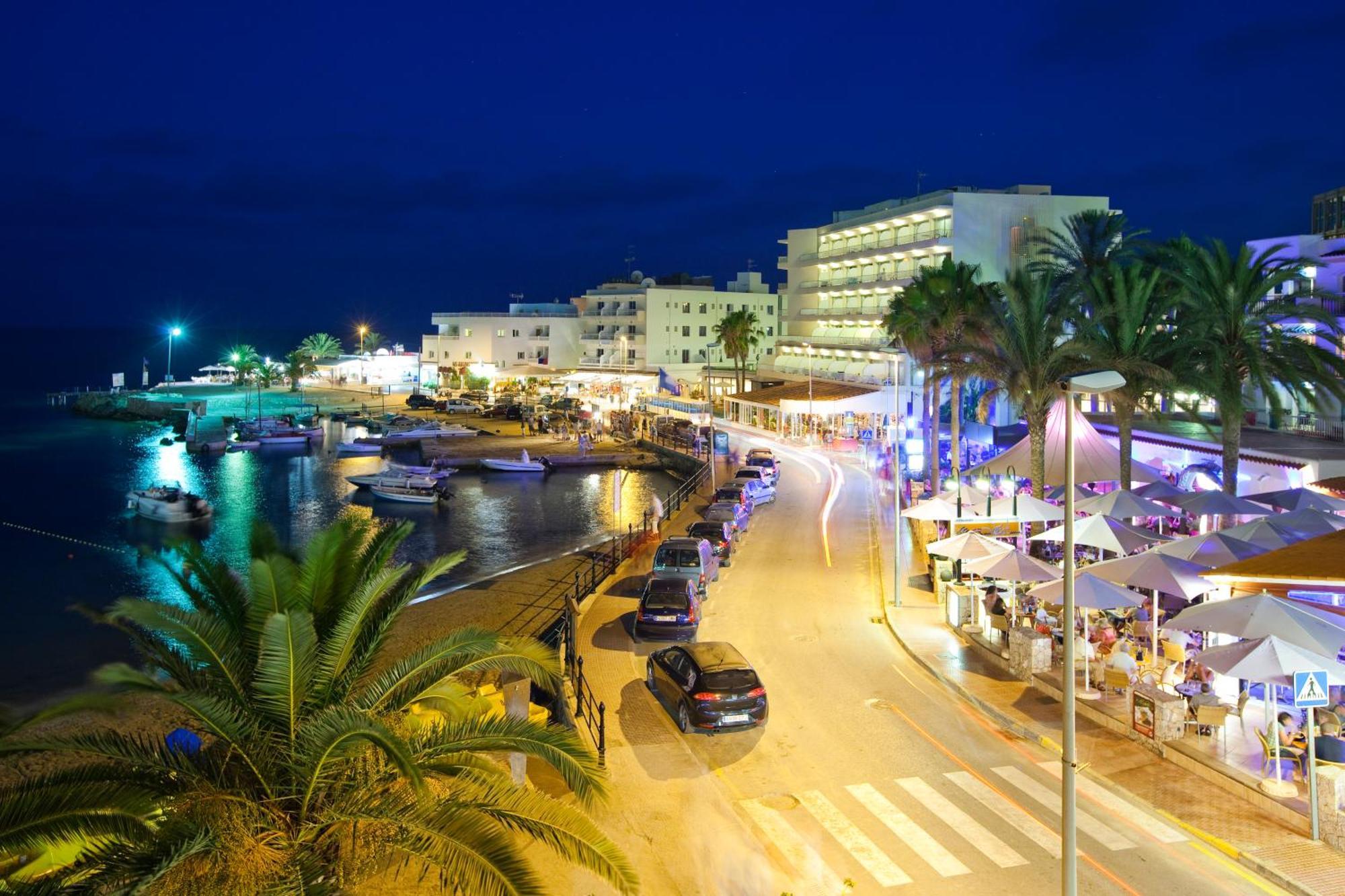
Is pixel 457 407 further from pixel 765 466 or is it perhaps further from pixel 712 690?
pixel 712 690

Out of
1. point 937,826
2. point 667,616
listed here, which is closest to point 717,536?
point 667,616

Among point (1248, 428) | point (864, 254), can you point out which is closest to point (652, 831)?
point (1248, 428)

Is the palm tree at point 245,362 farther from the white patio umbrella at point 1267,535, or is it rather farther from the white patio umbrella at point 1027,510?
the white patio umbrella at point 1267,535

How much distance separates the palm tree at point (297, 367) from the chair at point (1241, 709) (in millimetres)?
132301

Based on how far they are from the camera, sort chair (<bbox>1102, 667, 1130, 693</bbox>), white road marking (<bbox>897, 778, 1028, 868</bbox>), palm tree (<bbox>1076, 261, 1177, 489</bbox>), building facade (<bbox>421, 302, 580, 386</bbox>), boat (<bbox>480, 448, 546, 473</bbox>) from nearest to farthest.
Result: white road marking (<bbox>897, 778, 1028, 868</bbox>)
chair (<bbox>1102, 667, 1130, 693</bbox>)
palm tree (<bbox>1076, 261, 1177, 489</bbox>)
boat (<bbox>480, 448, 546, 473</bbox>)
building facade (<bbox>421, 302, 580, 386</bbox>)

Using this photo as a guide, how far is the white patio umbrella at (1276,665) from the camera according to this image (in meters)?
13.6

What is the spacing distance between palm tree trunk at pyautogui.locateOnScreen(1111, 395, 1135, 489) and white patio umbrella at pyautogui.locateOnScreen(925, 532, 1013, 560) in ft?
28.4

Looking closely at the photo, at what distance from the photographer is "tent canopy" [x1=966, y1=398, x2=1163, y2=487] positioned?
33.0m

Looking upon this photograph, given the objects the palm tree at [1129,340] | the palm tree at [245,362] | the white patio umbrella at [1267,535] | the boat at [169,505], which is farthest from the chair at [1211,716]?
the palm tree at [245,362]

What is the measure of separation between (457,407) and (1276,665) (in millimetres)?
100074

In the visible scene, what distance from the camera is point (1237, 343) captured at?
28188 mm

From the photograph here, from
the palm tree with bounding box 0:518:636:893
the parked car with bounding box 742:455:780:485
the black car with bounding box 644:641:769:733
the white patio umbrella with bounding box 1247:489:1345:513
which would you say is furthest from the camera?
the parked car with bounding box 742:455:780:485

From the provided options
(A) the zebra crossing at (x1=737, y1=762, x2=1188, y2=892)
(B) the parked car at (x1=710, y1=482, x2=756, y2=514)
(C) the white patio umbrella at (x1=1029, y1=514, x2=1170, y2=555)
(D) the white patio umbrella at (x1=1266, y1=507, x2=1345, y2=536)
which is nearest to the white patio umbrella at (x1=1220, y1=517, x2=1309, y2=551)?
(D) the white patio umbrella at (x1=1266, y1=507, x2=1345, y2=536)

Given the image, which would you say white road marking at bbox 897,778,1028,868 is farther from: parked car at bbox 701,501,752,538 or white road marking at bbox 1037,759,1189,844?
parked car at bbox 701,501,752,538
